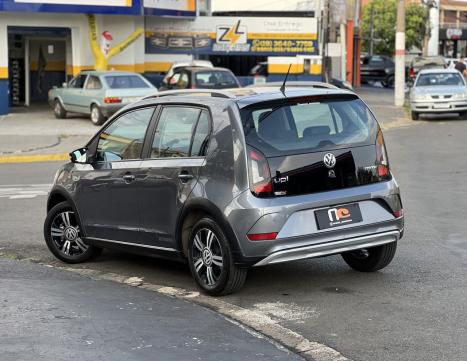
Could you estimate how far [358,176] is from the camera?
7340mm

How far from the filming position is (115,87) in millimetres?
26344

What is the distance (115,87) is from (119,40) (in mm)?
7071

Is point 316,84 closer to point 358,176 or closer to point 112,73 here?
point 358,176

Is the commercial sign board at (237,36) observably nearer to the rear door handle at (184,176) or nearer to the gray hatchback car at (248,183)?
the gray hatchback car at (248,183)

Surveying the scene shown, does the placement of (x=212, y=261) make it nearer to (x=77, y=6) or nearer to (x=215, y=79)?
(x=215, y=79)

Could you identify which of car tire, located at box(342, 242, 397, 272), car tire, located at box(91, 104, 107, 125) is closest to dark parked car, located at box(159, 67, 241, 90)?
car tire, located at box(91, 104, 107, 125)

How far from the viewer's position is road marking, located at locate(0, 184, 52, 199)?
43.8 feet

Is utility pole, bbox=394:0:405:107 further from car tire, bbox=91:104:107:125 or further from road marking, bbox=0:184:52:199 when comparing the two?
road marking, bbox=0:184:52:199

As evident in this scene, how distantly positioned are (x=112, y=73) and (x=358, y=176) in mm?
20189

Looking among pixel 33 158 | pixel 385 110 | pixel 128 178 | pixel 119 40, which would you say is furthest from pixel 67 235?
pixel 385 110

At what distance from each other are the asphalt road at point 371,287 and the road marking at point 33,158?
23.2ft

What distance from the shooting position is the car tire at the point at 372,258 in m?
7.88

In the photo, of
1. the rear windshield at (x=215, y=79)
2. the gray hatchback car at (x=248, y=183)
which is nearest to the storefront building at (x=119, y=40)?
the rear windshield at (x=215, y=79)

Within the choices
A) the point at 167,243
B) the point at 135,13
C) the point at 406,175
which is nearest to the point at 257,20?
the point at 135,13
